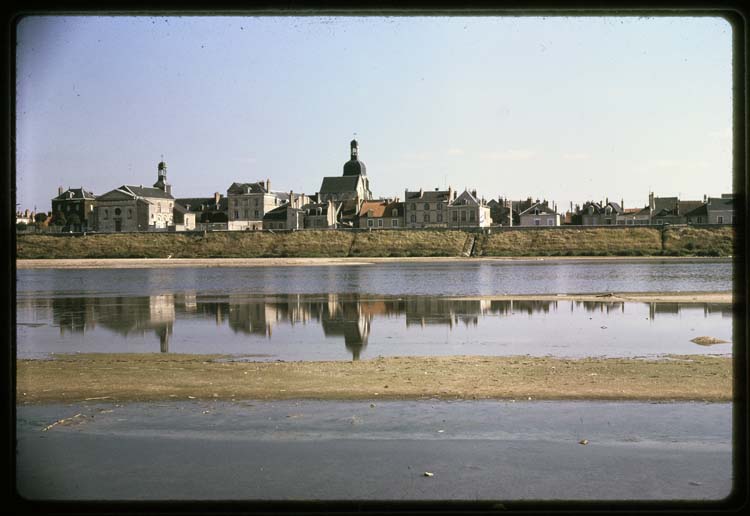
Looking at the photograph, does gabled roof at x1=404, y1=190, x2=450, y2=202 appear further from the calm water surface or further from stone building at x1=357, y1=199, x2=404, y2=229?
the calm water surface

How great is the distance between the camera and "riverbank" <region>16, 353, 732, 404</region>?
1165 centimetres

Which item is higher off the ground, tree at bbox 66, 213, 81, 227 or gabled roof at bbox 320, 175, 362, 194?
gabled roof at bbox 320, 175, 362, 194

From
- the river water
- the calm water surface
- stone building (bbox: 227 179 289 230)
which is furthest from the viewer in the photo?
stone building (bbox: 227 179 289 230)

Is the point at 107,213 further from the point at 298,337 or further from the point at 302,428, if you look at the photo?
the point at 302,428

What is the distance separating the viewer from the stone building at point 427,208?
108 metres

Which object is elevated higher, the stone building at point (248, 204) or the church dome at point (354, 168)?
the church dome at point (354, 168)

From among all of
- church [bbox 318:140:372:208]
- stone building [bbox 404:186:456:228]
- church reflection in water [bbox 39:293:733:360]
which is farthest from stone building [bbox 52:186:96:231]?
church reflection in water [bbox 39:293:733:360]

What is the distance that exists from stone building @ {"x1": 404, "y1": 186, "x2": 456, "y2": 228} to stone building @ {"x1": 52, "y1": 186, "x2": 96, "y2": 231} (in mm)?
45835

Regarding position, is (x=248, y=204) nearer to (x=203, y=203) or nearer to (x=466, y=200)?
(x=203, y=203)

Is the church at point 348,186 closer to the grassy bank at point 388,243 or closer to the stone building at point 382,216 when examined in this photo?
the stone building at point 382,216

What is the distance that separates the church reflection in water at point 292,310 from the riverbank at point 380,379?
333cm

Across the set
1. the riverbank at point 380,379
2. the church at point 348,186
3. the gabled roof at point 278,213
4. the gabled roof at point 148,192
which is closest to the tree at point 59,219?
the gabled roof at point 148,192

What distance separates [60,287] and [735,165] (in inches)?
1761

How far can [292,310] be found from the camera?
28.0 meters
